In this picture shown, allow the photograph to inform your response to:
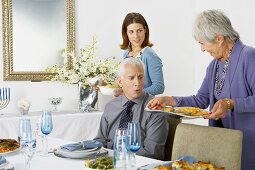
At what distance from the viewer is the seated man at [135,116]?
2.36 m

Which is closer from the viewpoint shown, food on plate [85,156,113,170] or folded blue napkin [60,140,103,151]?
food on plate [85,156,113,170]

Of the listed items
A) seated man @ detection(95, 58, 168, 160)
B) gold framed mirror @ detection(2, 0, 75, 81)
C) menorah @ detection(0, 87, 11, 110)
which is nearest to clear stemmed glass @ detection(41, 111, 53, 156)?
seated man @ detection(95, 58, 168, 160)

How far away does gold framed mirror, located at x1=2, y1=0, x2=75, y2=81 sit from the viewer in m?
4.27

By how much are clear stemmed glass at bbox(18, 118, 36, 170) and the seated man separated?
710mm

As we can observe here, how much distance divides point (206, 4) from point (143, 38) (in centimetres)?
175

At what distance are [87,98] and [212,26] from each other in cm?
204

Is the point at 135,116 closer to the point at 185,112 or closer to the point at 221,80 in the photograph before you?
the point at 185,112

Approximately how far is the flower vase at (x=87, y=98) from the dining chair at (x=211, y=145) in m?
2.02

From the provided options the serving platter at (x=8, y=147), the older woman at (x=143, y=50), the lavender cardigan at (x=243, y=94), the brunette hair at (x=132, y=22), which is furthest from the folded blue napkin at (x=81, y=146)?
the brunette hair at (x=132, y=22)

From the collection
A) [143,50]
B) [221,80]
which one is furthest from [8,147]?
[143,50]

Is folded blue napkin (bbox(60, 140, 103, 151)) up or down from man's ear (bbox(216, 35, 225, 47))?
down

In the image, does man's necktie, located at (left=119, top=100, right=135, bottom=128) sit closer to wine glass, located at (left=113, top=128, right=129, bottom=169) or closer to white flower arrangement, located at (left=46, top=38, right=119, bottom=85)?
wine glass, located at (left=113, top=128, right=129, bottom=169)

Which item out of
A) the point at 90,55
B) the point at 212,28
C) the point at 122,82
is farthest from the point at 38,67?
the point at 212,28

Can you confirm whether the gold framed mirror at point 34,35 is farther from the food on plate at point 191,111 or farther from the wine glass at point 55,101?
the food on plate at point 191,111
